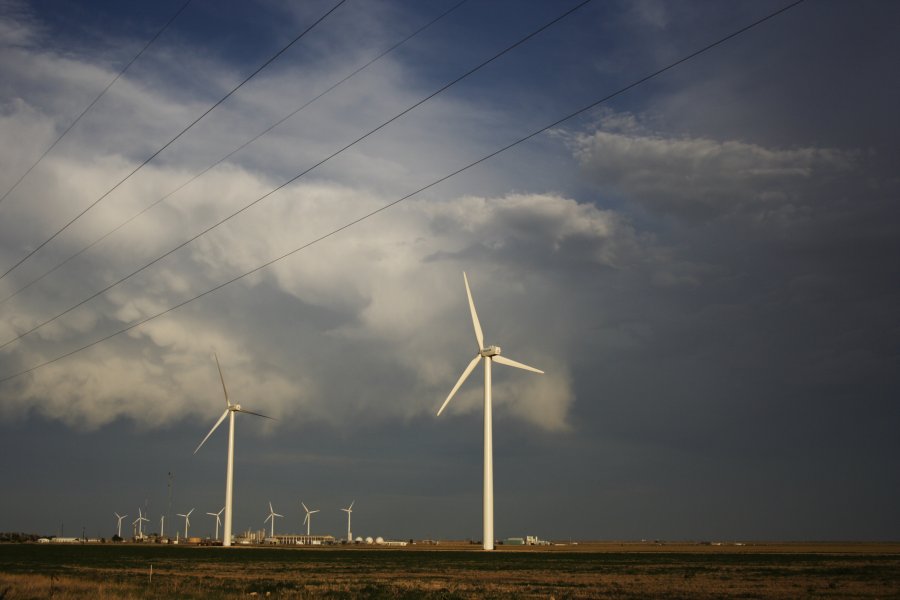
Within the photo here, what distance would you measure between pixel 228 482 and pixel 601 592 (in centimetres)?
13664

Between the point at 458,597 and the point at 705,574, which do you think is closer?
the point at 458,597

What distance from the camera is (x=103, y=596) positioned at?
4225 cm

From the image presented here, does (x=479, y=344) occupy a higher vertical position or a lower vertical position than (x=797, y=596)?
higher

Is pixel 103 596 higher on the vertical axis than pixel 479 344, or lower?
lower

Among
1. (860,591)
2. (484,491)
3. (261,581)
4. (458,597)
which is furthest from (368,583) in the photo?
(484,491)

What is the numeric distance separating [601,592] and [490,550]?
295 ft

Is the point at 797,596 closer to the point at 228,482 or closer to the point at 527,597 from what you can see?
the point at 527,597

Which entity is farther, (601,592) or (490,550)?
(490,550)

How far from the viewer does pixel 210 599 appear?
138 feet

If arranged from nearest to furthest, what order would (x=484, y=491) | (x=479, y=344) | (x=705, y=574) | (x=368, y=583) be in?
(x=368, y=583)
(x=705, y=574)
(x=484, y=491)
(x=479, y=344)

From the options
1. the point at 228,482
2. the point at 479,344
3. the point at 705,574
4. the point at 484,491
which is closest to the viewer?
the point at 705,574

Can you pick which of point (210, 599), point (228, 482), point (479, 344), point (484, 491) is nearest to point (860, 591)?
point (210, 599)

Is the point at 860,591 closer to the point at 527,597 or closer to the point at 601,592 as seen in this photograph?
the point at 601,592

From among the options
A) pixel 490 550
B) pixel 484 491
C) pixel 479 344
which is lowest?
pixel 490 550
